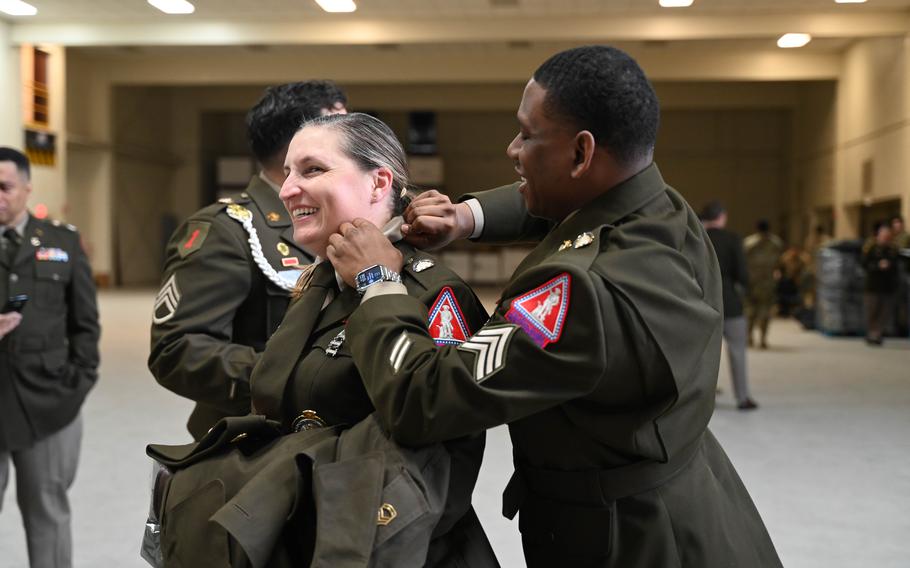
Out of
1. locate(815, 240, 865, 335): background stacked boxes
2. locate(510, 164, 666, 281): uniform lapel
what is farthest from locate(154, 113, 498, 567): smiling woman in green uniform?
locate(815, 240, 865, 335): background stacked boxes

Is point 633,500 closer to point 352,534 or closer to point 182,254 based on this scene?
point 352,534

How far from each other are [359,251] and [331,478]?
43 cm

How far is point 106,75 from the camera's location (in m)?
21.8

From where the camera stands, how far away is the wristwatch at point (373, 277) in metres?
1.56

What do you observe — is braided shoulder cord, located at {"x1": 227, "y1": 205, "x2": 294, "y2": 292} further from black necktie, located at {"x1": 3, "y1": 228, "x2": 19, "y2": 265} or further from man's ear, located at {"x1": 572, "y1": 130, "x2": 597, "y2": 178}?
black necktie, located at {"x1": 3, "y1": 228, "x2": 19, "y2": 265}

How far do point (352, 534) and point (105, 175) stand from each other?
23.7 m

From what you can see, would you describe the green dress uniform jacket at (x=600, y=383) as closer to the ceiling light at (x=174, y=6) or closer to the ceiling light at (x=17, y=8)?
the ceiling light at (x=174, y=6)

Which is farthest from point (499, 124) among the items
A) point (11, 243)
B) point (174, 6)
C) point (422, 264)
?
point (422, 264)

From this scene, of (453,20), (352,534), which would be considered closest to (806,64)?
(453,20)

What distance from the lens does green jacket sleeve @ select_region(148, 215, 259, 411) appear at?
232 centimetres

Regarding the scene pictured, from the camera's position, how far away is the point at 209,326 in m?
2.42

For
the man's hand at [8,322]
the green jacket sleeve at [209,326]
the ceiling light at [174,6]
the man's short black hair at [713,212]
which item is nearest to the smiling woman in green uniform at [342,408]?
the green jacket sleeve at [209,326]

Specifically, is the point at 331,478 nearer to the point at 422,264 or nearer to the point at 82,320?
the point at 422,264

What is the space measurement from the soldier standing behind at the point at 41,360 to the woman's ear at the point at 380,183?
2185 millimetres
